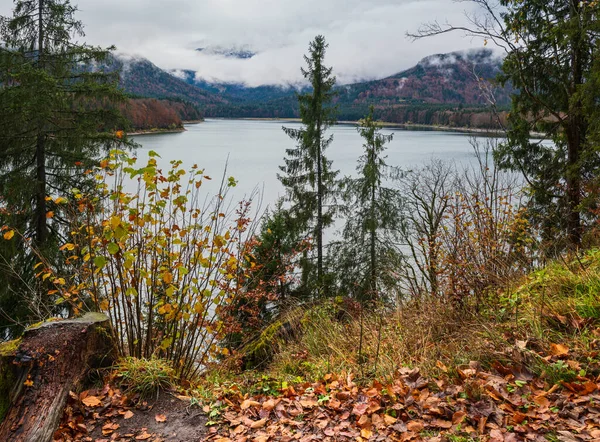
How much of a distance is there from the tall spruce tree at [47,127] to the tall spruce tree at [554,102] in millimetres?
8964

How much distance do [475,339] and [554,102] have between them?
10.0 m

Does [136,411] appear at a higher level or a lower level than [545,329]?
lower

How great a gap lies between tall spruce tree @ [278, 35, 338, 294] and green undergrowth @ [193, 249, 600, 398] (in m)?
13.4

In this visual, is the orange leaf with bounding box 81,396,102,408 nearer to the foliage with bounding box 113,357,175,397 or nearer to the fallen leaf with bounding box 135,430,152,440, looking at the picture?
the foliage with bounding box 113,357,175,397

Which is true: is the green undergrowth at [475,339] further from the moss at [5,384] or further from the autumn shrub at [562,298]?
the moss at [5,384]

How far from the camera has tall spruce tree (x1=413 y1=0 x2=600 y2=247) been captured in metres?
9.03

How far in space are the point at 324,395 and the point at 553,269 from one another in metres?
3.11

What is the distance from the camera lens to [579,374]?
10.1ft

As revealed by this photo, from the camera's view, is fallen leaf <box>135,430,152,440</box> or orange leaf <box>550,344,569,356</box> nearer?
fallen leaf <box>135,430,152,440</box>

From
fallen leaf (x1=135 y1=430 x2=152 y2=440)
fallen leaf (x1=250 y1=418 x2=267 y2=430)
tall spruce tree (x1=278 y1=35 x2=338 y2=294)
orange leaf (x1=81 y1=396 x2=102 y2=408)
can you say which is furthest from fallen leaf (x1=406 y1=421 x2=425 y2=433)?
tall spruce tree (x1=278 y1=35 x2=338 y2=294)

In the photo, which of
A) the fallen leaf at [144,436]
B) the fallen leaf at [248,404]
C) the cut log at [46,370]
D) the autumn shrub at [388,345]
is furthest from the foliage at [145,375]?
the autumn shrub at [388,345]

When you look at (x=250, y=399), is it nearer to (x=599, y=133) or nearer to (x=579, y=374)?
(x=579, y=374)

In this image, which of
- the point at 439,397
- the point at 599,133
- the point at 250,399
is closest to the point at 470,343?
the point at 439,397

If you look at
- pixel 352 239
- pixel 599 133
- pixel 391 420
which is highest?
pixel 599 133
